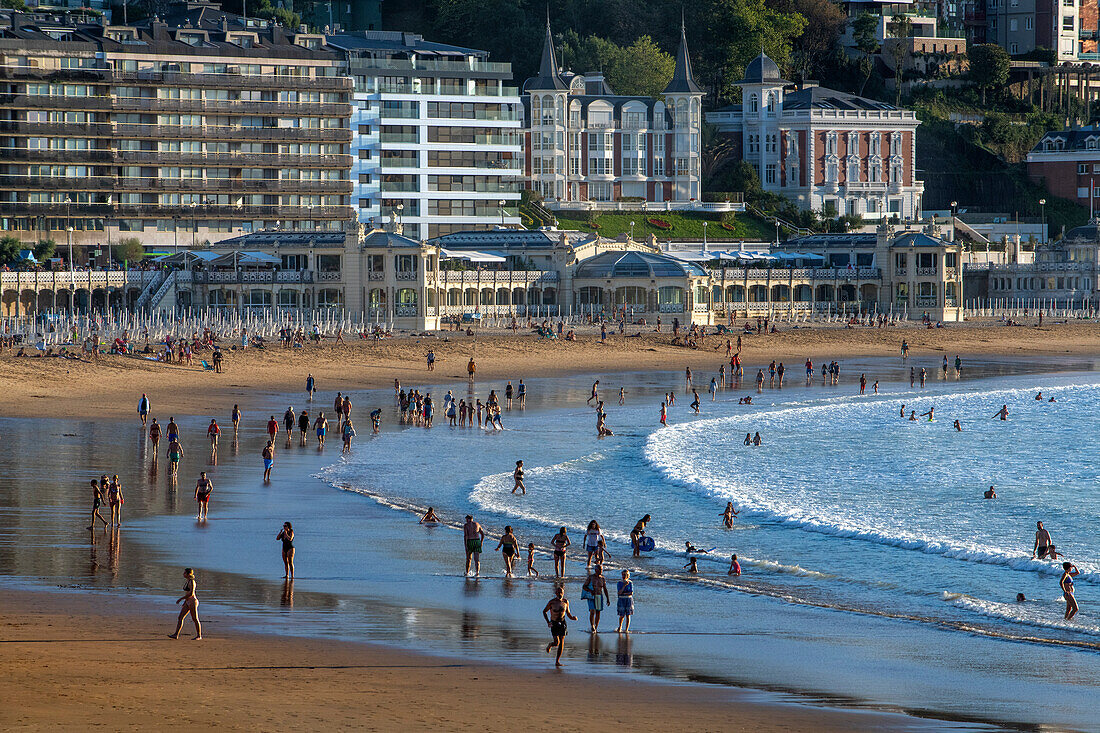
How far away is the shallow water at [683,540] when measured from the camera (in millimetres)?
22156

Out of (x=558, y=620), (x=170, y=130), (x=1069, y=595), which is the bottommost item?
(x=1069, y=595)

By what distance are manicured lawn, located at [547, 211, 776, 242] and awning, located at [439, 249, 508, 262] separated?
2138 cm

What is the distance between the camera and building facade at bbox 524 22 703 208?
384 ft

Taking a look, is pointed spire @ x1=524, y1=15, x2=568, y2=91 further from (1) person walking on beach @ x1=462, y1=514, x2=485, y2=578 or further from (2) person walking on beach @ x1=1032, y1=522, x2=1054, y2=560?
(1) person walking on beach @ x1=462, y1=514, x2=485, y2=578

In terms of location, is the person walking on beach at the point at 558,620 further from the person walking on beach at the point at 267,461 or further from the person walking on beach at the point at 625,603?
the person walking on beach at the point at 267,461

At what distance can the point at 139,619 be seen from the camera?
22.5 m

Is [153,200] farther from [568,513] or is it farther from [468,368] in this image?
[568,513]

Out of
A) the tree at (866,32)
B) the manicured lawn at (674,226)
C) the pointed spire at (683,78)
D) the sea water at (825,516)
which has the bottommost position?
the sea water at (825,516)

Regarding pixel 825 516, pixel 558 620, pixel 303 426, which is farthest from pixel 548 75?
pixel 558 620

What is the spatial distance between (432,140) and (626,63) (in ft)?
68.0

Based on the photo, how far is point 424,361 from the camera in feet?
233

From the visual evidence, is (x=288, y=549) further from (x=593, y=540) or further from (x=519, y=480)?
(x=519, y=480)

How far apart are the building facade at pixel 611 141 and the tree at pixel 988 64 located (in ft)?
87.7

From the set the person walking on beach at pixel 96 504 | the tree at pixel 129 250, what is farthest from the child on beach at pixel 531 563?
the tree at pixel 129 250
